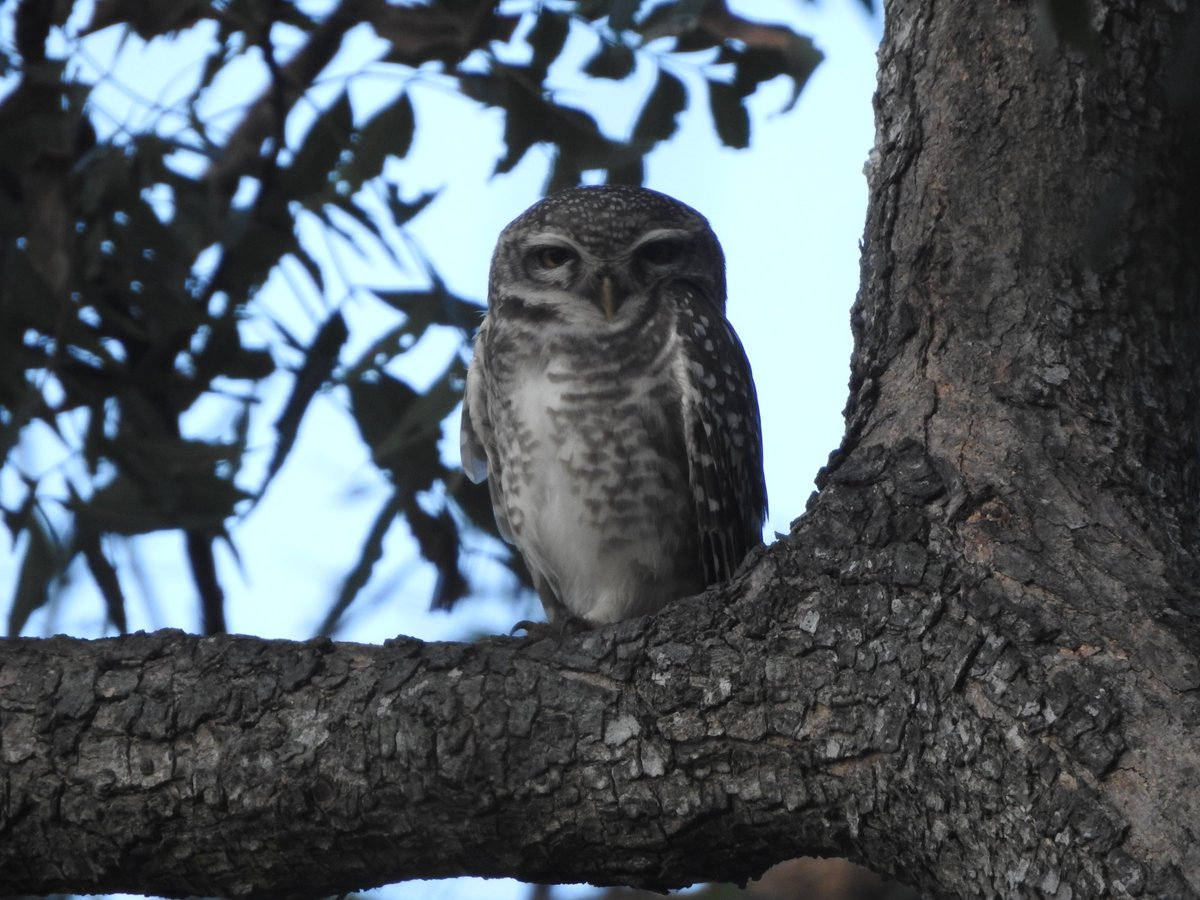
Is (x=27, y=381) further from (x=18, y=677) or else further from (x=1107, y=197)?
(x=1107, y=197)

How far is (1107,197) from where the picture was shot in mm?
845

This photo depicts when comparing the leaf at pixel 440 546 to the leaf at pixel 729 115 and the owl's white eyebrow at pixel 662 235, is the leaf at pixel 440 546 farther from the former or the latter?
the leaf at pixel 729 115

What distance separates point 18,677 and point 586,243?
1.85 metres

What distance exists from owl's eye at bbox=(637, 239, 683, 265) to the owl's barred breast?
0.73 ft

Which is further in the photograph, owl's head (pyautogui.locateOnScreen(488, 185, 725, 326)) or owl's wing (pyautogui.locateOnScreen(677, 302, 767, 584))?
owl's head (pyautogui.locateOnScreen(488, 185, 725, 326))

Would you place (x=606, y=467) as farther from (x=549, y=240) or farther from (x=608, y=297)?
(x=549, y=240)

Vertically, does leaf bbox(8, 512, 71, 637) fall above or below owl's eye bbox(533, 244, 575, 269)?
below

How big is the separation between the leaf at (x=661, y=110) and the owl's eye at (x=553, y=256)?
2.28ft

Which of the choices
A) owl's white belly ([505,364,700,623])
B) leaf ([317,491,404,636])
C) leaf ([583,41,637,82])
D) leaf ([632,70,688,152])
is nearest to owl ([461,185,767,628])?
owl's white belly ([505,364,700,623])

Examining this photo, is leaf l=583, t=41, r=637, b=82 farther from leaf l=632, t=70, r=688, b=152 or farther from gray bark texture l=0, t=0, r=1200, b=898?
gray bark texture l=0, t=0, r=1200, b=898

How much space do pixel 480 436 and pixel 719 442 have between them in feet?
2.31

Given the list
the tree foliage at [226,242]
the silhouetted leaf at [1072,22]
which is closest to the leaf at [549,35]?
the tree foliage at [226,242]

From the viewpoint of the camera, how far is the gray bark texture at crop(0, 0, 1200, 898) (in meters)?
1.99

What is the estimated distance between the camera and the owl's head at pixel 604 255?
144 inches
